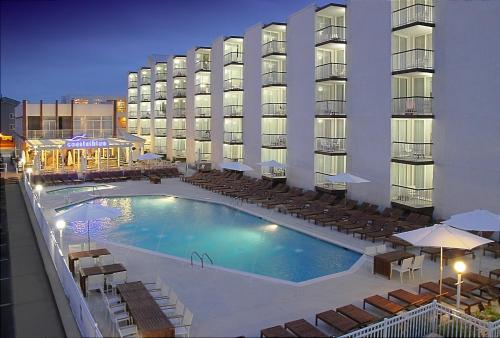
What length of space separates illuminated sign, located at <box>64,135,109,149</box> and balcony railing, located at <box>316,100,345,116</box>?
68.2 feet

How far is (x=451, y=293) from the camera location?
12.9m

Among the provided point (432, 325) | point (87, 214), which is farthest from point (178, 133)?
point (432, 325)

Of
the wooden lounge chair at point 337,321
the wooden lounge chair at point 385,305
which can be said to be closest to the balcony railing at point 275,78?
the wooden lounge chair at point 385,305

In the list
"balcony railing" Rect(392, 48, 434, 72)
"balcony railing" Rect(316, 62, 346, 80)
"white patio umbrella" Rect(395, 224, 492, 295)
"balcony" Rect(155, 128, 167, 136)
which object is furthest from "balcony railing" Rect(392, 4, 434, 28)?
→ "balcony" Rect(155, 128, 167, 136)

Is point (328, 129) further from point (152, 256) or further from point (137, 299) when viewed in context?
point (137, 299)

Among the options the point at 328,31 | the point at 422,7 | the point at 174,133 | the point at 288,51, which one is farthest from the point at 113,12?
the point at 422,7

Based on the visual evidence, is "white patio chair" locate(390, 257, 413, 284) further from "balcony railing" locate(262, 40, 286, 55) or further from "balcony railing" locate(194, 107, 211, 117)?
"balcony railing" locate(194, 107, 211, 117)

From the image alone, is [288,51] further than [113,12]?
No

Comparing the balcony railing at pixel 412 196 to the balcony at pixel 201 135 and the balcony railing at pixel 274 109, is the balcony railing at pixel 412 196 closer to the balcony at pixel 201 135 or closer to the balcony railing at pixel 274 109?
the balcony railing at pixel 274 109

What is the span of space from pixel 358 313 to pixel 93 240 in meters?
11.5

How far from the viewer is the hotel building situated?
1972 centimetres

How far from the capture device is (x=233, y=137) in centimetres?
3900

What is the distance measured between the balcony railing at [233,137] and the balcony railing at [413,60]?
1717cm

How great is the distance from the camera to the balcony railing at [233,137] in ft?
126
